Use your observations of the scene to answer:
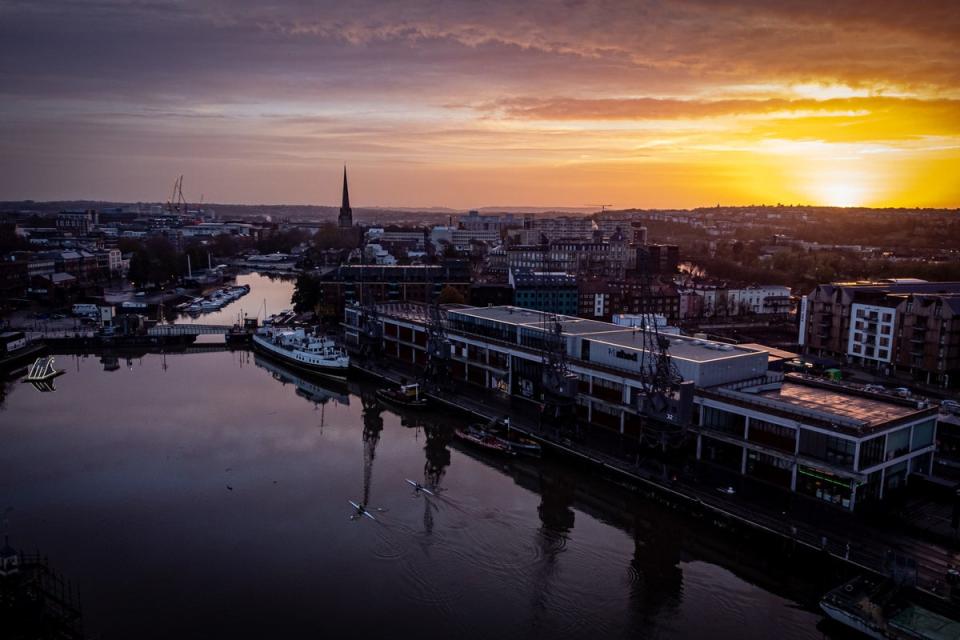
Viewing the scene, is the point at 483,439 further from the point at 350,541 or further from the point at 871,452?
the point at 871,452

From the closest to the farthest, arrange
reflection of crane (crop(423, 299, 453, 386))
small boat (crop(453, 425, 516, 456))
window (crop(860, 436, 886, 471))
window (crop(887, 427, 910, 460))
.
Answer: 1. window (crop(860, 436, 886, 471))
2. window (crop(887, 427, 910, 460))
3. small boat (crop(453, 425, 516, 456))
4. reflection of crane (crop(423, 299, 453, 386))

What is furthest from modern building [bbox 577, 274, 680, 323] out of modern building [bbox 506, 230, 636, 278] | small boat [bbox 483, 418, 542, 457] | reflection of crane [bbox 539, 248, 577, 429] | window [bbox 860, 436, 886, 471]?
window [bbox 860, 436, 886, 471]

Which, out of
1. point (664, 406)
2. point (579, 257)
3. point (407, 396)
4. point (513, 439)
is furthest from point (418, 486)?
point (579, 257)

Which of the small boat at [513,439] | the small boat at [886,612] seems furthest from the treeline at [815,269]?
the small boat at [886,612]

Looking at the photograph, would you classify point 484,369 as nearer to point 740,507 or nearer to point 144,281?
point 740,507

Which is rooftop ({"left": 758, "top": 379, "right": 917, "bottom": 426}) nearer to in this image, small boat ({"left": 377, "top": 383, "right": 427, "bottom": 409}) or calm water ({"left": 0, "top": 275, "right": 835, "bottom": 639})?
calm water ({"left": 0, "top": 275, "right": 835, "bottom": 639})

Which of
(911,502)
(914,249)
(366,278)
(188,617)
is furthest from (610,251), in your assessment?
(188,617)
